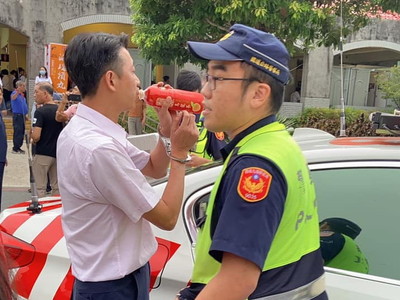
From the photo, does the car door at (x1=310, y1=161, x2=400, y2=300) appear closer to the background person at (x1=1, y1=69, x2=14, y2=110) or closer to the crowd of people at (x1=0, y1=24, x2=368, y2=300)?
the crowd of people at (x1=0, y1=24, x2=368, y2=300)

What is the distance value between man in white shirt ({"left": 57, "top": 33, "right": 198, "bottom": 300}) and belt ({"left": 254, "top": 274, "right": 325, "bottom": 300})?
1.66ft

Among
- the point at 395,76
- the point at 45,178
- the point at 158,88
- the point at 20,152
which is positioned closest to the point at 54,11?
the point at 20,152

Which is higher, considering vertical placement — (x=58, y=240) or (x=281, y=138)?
(x=281, y=138)

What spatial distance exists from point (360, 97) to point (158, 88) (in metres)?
17.4

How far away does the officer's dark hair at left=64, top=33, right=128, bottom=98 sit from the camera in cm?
158

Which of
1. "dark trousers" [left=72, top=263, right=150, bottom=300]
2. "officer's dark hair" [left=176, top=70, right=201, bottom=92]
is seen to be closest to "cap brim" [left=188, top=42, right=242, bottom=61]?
"dark trousers" [left=72, top=263, right=150, bottom=300]

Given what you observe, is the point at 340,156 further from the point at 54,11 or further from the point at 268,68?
the point at 54,11

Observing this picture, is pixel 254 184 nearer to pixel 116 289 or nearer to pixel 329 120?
pixel 116 289

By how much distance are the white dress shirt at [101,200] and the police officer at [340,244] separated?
77 cm

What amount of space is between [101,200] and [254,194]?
605mm

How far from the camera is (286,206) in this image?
1.18 metres

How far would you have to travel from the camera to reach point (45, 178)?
563cm

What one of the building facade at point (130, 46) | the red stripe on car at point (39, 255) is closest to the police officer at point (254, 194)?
the red stripe on car at point (39, 255)

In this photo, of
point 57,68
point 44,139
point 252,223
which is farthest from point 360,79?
point 252,223
